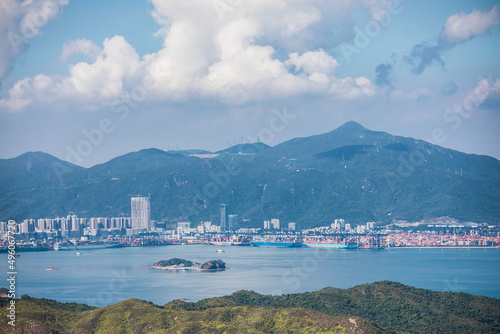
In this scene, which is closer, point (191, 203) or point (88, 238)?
point (88, 238)

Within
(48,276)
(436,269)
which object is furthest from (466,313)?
(48,276)

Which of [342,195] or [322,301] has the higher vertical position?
[342,195]

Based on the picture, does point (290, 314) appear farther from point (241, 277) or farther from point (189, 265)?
point (189, 265)

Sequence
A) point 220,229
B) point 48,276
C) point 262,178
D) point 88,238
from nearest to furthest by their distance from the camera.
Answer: point 48,276 < point 88,238 < point 220,229 < point 262,178

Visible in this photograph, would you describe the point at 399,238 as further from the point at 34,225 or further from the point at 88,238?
the point at 34,225

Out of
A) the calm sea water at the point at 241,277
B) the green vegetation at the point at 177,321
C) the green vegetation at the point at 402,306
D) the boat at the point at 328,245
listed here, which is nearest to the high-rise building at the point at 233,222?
the boat at the point at 328,245

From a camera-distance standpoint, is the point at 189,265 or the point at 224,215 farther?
the point at 224,215

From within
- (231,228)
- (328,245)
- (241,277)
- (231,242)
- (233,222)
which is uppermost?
(233,222)

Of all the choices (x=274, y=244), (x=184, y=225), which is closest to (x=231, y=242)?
(x=274, y=244)
